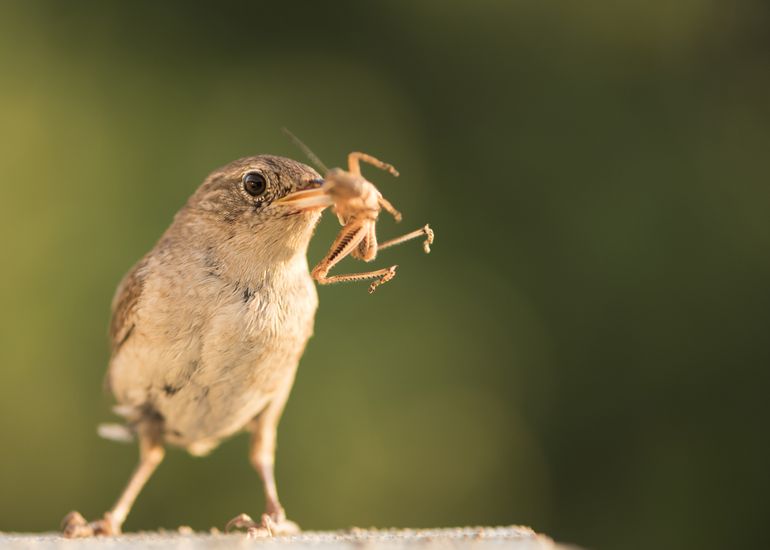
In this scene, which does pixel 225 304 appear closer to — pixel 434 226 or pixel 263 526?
pixel 263 526

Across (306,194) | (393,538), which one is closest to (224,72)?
(306,194)

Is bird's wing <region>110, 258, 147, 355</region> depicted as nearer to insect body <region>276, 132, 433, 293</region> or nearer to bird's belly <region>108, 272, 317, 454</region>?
bird's belly <region>108, 272, 317, 454</region>

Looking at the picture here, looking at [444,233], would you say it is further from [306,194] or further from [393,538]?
[393,538]

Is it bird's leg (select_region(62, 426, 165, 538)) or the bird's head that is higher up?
the bird's head

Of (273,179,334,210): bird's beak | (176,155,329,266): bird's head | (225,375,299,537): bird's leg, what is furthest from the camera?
(225,375,299,537): bird's leg

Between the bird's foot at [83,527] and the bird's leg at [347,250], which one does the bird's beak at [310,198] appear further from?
the bird's foot at [83,527]

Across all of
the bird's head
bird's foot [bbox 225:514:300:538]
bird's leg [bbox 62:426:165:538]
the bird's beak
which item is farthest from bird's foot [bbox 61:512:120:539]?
the bird's beak
